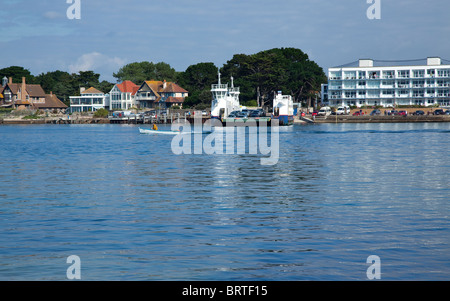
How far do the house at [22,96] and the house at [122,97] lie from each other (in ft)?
77.7

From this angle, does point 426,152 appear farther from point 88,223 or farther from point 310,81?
point 310,81

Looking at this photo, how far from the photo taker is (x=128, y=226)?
2017cm

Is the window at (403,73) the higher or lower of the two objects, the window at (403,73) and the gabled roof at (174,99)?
the higher

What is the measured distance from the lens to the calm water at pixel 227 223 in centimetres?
1488

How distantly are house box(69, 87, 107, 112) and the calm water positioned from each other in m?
161

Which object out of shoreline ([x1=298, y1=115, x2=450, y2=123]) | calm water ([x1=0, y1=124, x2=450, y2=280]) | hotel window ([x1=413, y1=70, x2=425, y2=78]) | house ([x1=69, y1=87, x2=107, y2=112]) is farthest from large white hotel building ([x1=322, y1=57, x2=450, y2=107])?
calm water ([x1=0, y1=124, x2=450, y2=280])

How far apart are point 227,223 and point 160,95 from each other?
169366mm

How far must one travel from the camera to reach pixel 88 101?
196625 mm

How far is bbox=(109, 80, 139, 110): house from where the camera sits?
19175 centimetres

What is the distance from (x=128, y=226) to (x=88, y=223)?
168 centimetres

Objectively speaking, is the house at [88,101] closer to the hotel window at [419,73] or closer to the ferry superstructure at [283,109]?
the ferry superstructure at [283,109]

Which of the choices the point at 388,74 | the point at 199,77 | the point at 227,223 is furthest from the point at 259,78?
the point at 227,223

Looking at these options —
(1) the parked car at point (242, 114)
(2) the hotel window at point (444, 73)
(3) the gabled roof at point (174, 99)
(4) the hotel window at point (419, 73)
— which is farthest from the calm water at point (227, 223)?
(2) the hotel window at point (444, 73)
